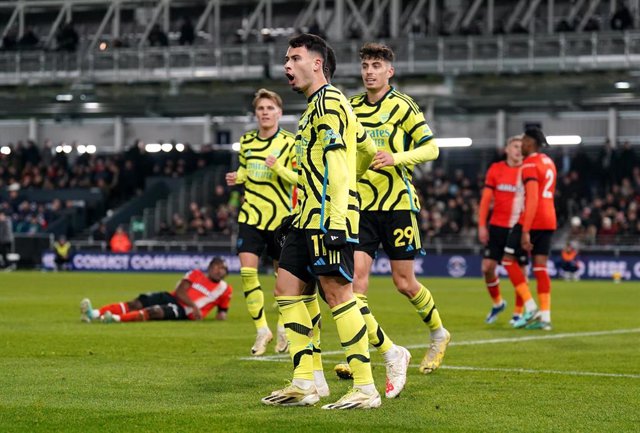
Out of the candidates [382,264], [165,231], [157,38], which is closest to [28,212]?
[165,231]

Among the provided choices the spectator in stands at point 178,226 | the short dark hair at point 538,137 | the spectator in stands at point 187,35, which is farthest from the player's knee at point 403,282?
the spectator in stands at point 187,35

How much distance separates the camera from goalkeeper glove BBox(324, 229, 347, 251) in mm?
7742

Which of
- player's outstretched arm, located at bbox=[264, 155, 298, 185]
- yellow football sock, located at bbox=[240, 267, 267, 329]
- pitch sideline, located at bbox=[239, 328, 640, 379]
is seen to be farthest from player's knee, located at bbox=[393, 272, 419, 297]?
yellow football sock, located at bbox=[240, 267, 267, 329]

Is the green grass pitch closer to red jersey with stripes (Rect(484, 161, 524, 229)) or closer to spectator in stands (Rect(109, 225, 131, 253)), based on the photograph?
red jersey with stripes (Rect(484, 161, 524, 229))

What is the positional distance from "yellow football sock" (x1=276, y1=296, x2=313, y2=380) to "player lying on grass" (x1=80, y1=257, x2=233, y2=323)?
27.1ft

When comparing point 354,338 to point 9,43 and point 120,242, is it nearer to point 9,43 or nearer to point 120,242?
point 120,242

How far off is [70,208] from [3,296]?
2314cm

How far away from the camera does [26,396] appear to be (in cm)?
839

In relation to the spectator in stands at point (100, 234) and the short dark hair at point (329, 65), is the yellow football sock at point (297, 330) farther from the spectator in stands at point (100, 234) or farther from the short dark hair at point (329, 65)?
the spectator in stands at point (100, 234)

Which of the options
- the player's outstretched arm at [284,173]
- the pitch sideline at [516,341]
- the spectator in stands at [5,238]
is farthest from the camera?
the spectator in stands at [5,238]

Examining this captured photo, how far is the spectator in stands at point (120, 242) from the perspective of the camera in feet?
140

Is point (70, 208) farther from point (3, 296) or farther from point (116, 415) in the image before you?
point (116, 415)

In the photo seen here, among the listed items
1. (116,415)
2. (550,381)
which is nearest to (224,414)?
(116,415)

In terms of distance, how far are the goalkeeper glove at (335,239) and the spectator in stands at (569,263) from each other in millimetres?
29833
